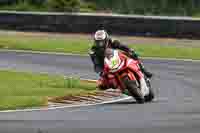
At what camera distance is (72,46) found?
3077cm

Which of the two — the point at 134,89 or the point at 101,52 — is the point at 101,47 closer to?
the point at 101,52

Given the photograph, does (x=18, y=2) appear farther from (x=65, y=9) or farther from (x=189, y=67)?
(x=189, y=67)

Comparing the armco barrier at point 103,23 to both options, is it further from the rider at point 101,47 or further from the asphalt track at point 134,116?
the rider at point 101,47

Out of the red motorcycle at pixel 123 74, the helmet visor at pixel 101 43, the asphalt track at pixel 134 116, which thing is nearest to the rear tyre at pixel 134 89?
the red motorcycle at pixel 123 74

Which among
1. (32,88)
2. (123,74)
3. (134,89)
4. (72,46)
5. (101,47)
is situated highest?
(101,47)

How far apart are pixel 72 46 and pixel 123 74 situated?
44.3ft

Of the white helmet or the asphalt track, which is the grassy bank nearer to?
the asphalt track

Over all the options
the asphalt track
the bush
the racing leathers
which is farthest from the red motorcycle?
the bush

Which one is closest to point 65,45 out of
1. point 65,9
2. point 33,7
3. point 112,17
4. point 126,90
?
point 112,17

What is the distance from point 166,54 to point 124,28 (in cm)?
421

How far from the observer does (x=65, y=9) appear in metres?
37.5

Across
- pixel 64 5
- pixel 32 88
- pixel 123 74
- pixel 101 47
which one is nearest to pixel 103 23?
pixel 64 5

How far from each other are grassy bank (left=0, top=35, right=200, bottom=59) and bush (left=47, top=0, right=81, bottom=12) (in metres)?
4.27

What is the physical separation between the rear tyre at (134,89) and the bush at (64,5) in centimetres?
1981
